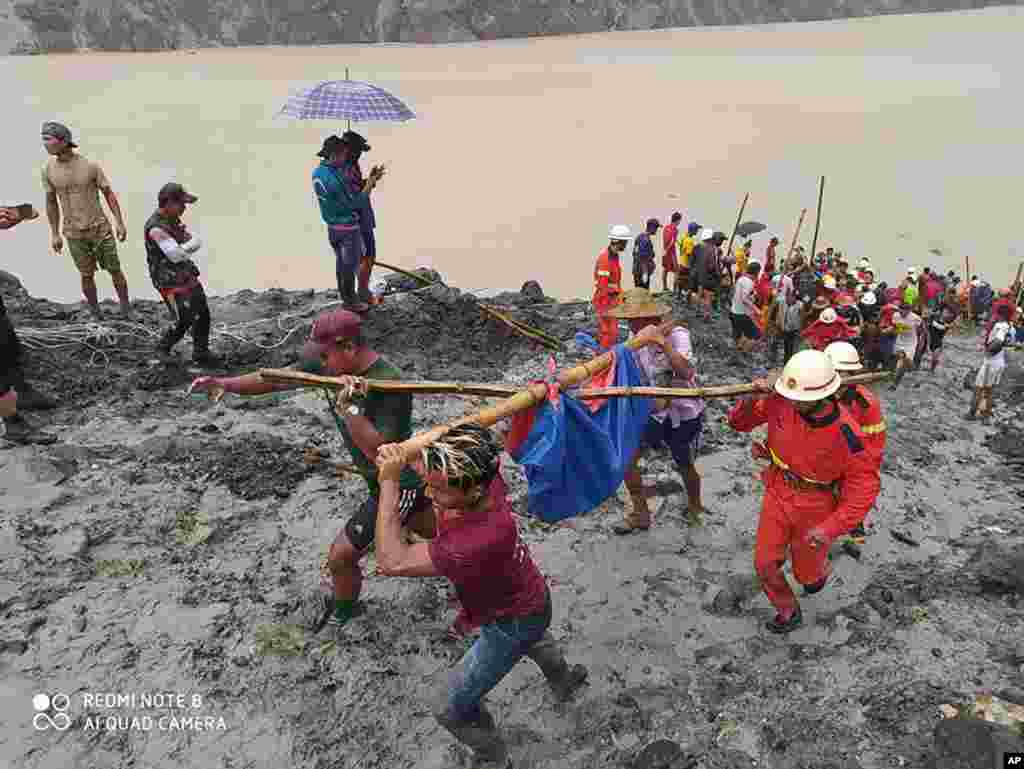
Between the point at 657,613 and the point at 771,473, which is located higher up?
the point at 771,473

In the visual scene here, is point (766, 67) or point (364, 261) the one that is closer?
point (364, 261)

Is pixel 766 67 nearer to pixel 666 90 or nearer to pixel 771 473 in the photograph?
pixel 666 90

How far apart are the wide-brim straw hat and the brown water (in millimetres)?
12230

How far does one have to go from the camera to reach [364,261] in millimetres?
8273

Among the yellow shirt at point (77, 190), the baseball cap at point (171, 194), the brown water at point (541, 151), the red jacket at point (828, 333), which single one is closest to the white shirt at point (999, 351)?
the red jacket at point (828, 333)

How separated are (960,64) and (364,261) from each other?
55.5 m

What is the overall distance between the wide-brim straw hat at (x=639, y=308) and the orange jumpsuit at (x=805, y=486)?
0.85 metres

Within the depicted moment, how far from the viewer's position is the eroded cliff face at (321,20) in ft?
161

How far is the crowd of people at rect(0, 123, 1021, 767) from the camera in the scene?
3.05 meters

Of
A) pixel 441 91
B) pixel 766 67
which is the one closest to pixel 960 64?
pixel 766 67

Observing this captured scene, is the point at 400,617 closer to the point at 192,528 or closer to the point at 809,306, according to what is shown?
the point at 192,528

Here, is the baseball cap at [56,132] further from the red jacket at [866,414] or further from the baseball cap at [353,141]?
the red jacket at [866,414]

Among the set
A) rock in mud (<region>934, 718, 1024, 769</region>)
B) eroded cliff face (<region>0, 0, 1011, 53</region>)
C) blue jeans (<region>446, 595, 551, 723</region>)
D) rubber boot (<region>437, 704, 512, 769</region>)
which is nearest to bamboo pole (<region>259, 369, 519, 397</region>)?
blue jeans (<region>446, 595, 551, 723</region>)

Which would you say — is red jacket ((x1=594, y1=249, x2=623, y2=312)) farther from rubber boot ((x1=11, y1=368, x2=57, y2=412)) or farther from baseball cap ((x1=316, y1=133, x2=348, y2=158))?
rubber boot ((x1=11, y1=368, x2=57, y2=412))
